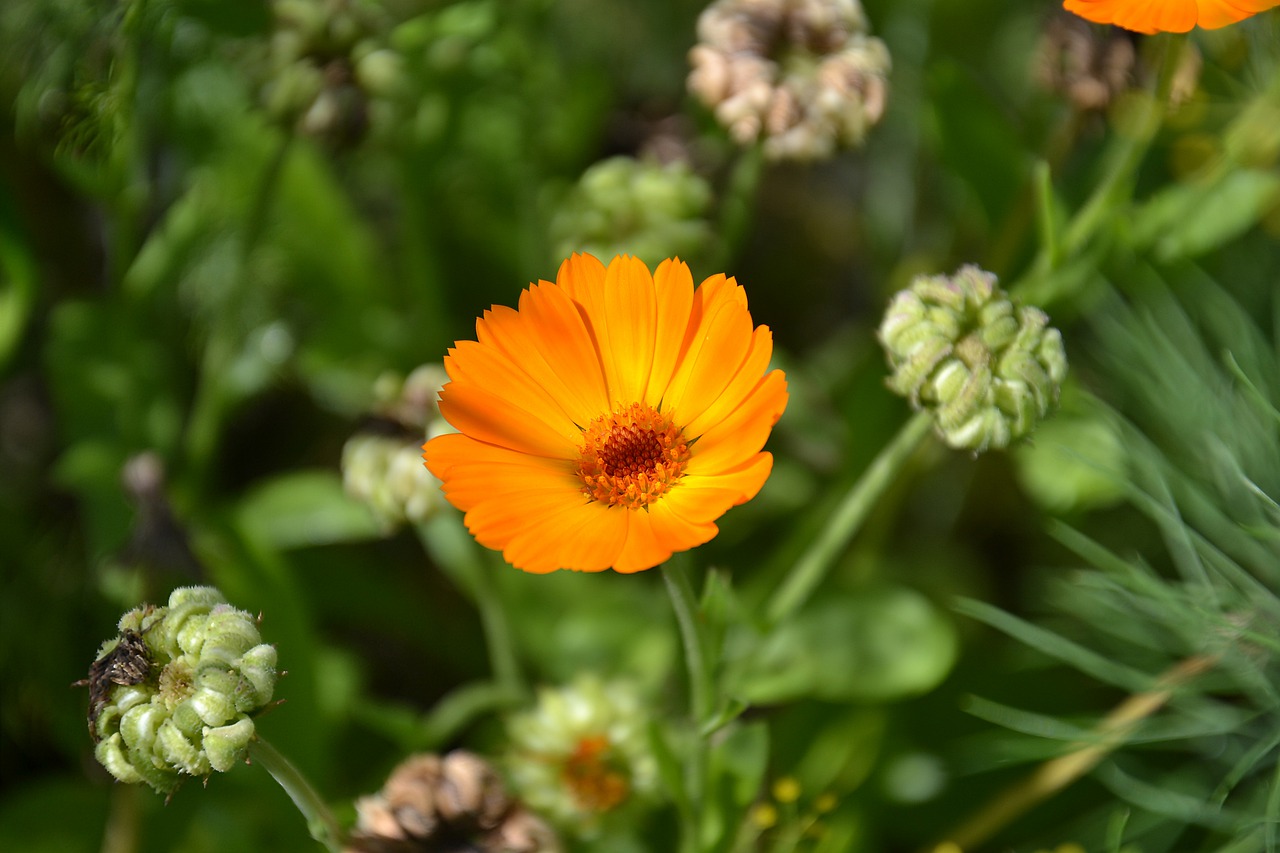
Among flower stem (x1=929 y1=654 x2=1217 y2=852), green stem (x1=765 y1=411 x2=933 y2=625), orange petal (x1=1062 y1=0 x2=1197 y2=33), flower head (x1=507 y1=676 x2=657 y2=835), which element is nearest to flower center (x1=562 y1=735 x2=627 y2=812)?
flower head (x1=507 y1=676 x2=657 y2=835)

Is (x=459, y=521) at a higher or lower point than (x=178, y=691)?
lower

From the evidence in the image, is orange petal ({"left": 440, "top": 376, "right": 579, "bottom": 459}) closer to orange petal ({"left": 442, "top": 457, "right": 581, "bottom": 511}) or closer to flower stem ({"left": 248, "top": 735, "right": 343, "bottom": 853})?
orange petal ({"left": 442, "top": 457, "right": 581, "bottom": 511})

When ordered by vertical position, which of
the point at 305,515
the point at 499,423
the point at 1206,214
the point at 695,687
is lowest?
the point at 305,515

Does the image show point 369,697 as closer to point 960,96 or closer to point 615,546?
point 615,546

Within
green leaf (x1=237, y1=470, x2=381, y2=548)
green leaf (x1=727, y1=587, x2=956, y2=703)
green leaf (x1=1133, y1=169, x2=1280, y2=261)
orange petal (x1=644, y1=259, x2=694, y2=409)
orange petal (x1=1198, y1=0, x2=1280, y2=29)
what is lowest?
green leaf (x1=727, y1=587, x2=956, y2=703)

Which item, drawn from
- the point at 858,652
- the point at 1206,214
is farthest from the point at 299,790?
the point at 1206,214

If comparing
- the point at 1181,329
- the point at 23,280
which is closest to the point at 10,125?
the point at 23,280

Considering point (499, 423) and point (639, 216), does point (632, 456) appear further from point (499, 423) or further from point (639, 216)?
point (639, 216)
